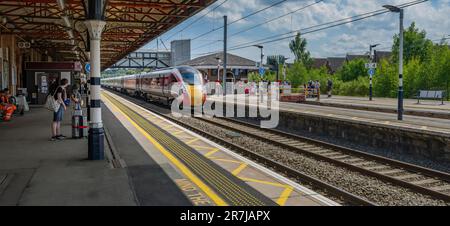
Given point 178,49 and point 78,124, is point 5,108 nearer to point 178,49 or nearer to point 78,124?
point 78,124

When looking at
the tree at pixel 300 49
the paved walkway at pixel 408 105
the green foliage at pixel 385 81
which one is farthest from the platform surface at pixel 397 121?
the tree at pixel 300 49

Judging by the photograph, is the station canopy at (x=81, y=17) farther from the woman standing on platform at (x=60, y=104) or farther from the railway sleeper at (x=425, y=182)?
the railway sleeper at (x=425, y=182)

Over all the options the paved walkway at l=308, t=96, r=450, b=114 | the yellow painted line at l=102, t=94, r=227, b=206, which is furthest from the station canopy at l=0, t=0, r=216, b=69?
the paved walkway at l=308, t=96, r=450, b=114

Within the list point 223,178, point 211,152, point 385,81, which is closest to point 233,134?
point 211,152

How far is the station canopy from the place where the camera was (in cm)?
1803

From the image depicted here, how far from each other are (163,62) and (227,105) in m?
39.6

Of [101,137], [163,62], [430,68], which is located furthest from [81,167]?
[163,62]

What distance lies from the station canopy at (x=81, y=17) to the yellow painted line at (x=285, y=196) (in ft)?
27.3

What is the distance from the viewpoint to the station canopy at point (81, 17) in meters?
18.0

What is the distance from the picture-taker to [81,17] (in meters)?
22.9

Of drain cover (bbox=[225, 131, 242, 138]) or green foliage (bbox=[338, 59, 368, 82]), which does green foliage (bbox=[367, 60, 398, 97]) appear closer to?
green foliage (bbox=[338, 59, 368, 82])

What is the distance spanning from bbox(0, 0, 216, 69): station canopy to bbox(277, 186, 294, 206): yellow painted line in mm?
8323

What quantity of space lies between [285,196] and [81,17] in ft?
64.5
